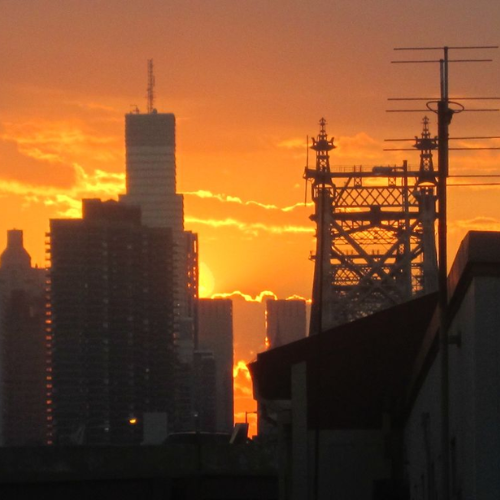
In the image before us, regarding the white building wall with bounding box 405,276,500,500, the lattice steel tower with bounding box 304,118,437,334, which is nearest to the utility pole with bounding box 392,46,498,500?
the white building wall with bounding box 405,276,500,500

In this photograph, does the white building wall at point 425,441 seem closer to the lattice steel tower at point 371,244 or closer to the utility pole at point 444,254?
the utility pole at point 444,254

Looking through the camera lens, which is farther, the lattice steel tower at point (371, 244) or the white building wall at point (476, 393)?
the lattice steel tower at point (371, 244)

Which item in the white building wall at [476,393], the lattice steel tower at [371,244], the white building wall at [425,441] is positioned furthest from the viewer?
the lattice steel tower at [371,244]

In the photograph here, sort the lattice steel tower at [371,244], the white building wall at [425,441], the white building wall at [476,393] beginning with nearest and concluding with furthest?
the white building wall at [476,393] < the white building wall at [425,441] < the lattice steel tower at [371,244]

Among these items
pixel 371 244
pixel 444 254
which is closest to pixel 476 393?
pixel 444 254

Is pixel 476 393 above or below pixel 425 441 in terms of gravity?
above

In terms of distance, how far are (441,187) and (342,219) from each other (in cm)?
5513

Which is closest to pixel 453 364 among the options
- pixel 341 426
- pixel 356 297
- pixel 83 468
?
pixel 341 426

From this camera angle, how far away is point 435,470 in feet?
59.8

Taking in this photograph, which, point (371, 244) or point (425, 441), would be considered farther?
point (371, 244)

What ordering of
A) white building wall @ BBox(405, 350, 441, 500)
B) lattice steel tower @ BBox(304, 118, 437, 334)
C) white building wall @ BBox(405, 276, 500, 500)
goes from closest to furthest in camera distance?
white building wall @ BBox(405, 276, 500, 500) < white building wall @ BBox(405, 350, 441, 500) < lattice steel tower @ BBox(304, 118, 437, 334)

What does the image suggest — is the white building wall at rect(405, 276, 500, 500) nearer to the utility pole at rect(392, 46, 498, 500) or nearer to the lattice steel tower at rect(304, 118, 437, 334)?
the utility pole at rect(392, 46, 498, 500)

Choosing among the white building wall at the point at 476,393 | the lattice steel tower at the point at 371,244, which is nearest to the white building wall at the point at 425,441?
the white building wall at the point at 476,393

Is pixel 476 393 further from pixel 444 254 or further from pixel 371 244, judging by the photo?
pixel 371 244
